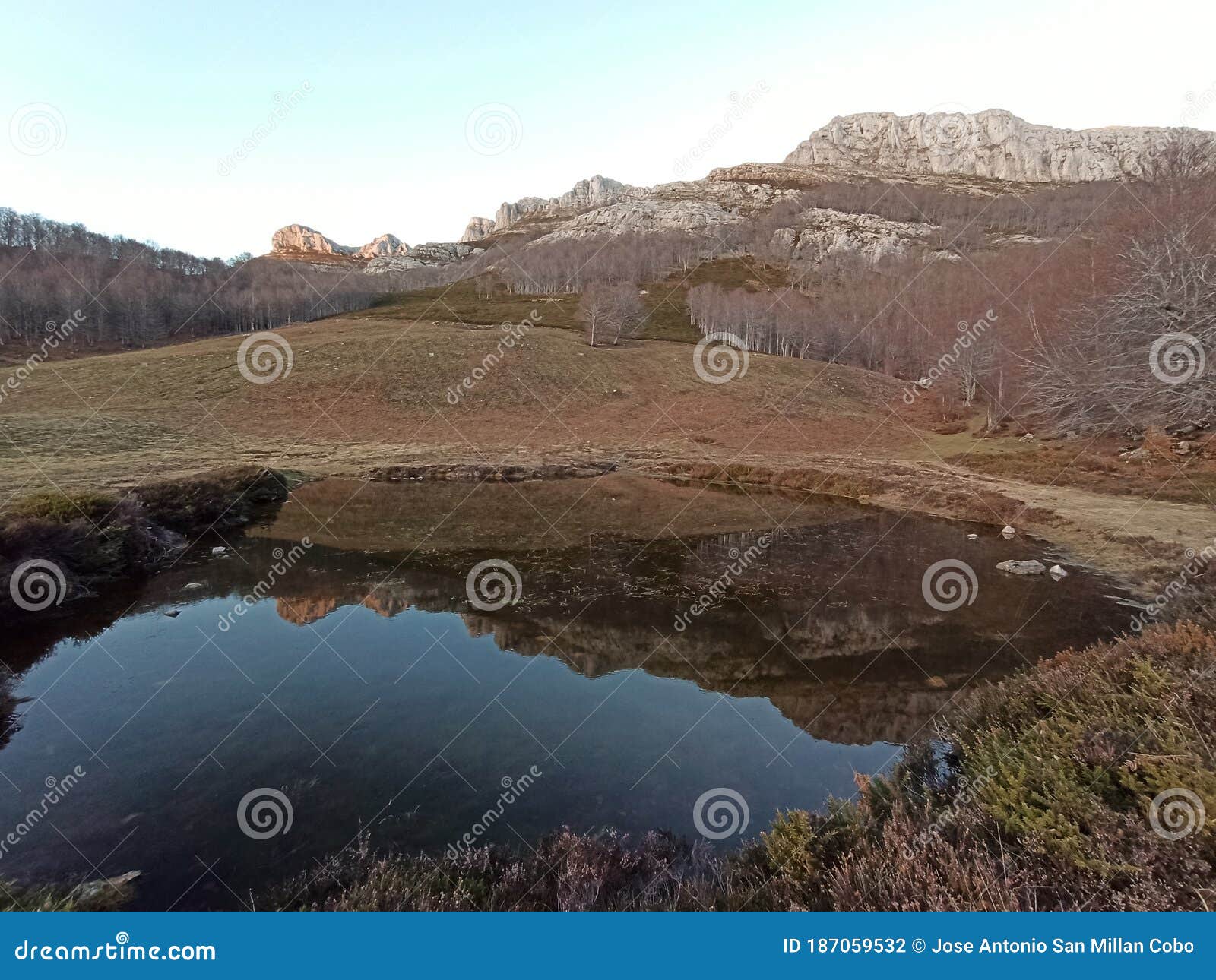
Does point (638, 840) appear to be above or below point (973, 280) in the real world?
below

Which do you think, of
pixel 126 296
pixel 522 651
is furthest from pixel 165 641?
pixel 126 296

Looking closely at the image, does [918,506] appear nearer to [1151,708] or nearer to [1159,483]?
[1159,483]
